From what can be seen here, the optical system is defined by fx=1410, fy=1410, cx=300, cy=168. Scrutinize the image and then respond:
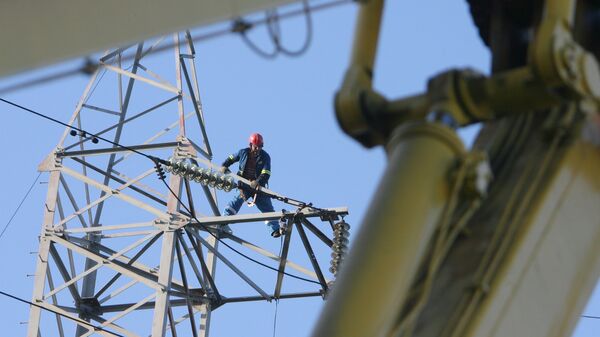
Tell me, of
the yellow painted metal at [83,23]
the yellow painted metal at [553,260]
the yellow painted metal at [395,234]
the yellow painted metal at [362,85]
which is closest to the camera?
the yellow painted metal at [395,234]

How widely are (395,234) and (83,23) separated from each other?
4.51 feet

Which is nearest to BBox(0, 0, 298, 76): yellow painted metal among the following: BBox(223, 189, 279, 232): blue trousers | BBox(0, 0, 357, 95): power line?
BBox(0, 0, 357, 95): power line

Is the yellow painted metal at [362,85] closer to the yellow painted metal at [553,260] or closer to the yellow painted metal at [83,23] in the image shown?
the yellow painted metal at [83,23]

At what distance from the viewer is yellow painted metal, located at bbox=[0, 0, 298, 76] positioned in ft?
16.6

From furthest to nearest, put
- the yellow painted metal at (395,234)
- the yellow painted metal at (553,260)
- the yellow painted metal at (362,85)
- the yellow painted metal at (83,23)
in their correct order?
the yellow painted metal at (362,85) → the yellow painted metal at (553,260) → the yellow painted metal at (83,23) → the yellow painted metal at (395,234)

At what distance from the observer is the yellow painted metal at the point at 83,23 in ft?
16.6

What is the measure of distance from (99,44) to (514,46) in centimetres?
192

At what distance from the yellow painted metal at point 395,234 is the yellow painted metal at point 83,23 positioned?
2.90ft

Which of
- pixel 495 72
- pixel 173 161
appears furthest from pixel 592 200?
pixel 173 161

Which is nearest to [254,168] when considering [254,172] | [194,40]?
[254,172]

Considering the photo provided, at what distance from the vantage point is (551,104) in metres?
5.37

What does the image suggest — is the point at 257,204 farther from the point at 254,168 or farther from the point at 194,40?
the point at 194,40

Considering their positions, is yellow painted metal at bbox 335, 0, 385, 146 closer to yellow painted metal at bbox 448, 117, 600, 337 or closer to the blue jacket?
yellow painted metal at bbox 448, 117, 600, 337

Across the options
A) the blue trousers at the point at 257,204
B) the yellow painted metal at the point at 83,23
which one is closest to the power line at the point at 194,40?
the yellow painted metal at the point at 83,23
